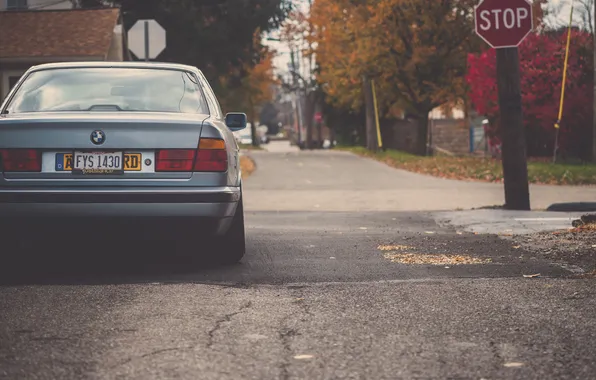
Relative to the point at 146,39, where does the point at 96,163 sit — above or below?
below

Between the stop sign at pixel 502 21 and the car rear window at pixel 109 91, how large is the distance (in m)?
5.85

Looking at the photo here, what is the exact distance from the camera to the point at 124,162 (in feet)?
25.1

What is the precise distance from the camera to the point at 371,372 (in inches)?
184

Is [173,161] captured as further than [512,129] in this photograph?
No

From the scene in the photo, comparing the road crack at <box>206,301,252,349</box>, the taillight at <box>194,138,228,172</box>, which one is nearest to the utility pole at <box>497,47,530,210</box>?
the taillight at <box>194,138,228,172</box>

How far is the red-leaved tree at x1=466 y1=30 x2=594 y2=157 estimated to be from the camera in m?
30.5

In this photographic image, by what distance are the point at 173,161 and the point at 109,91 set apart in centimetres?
114

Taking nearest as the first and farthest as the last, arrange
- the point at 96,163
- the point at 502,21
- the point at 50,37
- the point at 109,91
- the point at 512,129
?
the point at 96,163
the point at 109,91
the point at 502,21
the point at 512,129
the point at 50,37

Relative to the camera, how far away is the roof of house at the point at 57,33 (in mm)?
28297

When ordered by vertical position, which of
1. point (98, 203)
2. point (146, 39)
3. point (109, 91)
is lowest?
point (98, 203)

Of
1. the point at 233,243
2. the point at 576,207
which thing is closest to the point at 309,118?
the point at 576,207

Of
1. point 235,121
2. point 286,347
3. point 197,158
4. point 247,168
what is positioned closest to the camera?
point 286,347

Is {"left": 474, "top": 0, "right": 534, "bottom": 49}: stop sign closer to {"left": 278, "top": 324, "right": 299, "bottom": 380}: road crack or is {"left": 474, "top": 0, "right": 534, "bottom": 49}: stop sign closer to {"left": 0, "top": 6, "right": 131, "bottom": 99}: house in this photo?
{"left": 278, "top": 324, "right": 299, "bottom": 380}: road crack

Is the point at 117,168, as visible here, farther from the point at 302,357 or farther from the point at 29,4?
the point at 29,4
